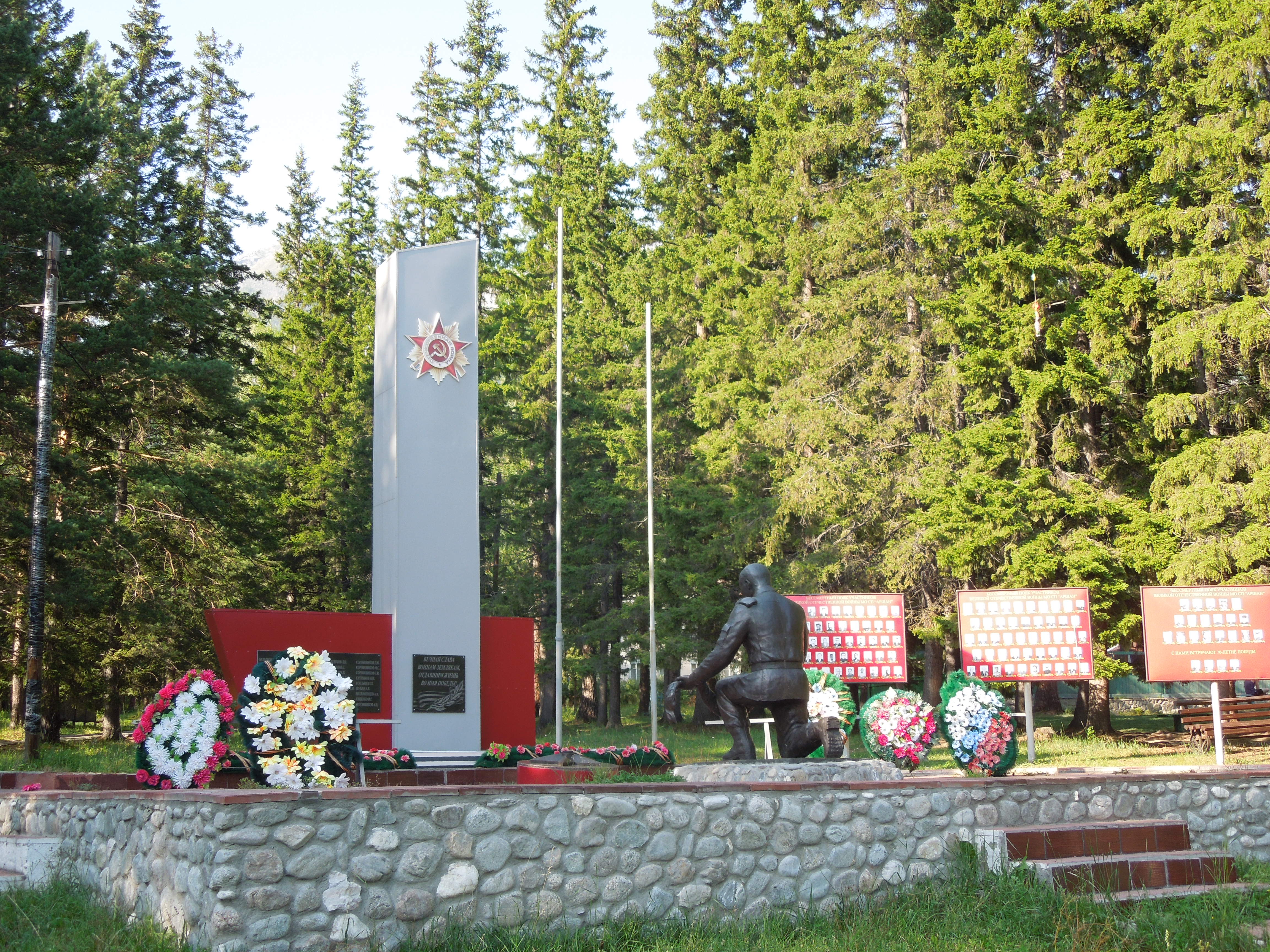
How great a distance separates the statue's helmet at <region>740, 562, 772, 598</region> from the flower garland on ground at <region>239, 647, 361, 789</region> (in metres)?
4.28

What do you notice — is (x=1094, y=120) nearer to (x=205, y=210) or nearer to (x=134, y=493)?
(x=134, y=493)

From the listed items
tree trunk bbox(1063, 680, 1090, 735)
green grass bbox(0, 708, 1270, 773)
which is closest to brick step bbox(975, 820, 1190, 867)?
green grass bbox(0, 708, 1270, 773)

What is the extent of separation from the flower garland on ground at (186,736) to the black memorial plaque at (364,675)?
267 inches

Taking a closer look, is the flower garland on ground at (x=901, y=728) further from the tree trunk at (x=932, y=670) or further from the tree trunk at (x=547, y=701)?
the tree trunk at (x=547, y=701)

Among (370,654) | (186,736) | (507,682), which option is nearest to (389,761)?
(370,654)

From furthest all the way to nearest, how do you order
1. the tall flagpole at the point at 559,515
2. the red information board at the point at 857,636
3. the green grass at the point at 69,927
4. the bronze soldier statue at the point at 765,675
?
the tall flagpole at the point at 559,515 → the red information board at the point at 857,636 → the bronze soldier statue at the point at 765,675 → the green grass at the point at 69,927

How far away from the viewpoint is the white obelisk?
48.1 feet

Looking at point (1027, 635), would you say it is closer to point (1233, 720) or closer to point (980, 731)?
point (1233, 720)

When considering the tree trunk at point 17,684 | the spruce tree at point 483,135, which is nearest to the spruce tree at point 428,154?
the spruce tree at point 483,135

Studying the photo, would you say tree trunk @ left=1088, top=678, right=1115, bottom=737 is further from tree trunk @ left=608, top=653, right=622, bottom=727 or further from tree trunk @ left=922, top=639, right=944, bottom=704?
tree trunk @ left=608, top=653, right=622, bottom=727

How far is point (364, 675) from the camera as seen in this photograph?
46.5 feet

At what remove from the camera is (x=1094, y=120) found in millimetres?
19969

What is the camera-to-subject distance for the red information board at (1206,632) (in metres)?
13.4

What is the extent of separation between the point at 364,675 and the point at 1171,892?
33.2 ft
